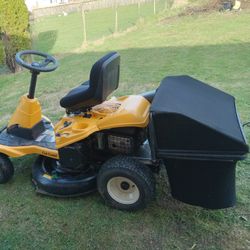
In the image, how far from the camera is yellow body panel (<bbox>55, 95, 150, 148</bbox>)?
2.44 m

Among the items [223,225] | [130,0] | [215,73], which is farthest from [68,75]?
[130,0]

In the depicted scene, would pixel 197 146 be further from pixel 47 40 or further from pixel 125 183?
pixel 47 40

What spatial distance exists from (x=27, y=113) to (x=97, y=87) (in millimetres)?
830

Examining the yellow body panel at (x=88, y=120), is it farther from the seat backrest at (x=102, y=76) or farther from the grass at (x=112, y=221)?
the grass at (x=112, y=221)

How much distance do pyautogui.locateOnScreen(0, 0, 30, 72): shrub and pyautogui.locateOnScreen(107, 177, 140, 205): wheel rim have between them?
6.59 metres

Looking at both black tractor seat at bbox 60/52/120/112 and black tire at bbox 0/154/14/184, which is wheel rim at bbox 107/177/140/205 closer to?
black tractor seat at bbox 60/52/120/112

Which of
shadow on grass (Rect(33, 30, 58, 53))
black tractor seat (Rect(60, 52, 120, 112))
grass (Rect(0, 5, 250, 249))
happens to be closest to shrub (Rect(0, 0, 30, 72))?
shadow on grass (Rect(33, 30, 58, 53))

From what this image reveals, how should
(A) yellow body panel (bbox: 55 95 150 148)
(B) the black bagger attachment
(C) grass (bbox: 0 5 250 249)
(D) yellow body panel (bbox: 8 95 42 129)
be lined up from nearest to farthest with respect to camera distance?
(B) the black bagger attachment < (C) grass (bbox: 0 5 250 249) < (A) yellow body panel (bbox: 55 95 150 148) < (D) yellow body panel (bbox: 8 95 42 129)

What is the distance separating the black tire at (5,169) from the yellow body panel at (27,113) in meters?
0.32

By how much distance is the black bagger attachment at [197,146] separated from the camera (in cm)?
204

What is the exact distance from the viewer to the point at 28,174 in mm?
3227

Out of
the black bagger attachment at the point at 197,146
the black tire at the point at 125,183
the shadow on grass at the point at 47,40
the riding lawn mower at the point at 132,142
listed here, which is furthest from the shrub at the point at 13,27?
the black bagger attachment at the point at 197,146

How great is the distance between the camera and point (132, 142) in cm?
255

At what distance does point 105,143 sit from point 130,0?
22.4 metres
